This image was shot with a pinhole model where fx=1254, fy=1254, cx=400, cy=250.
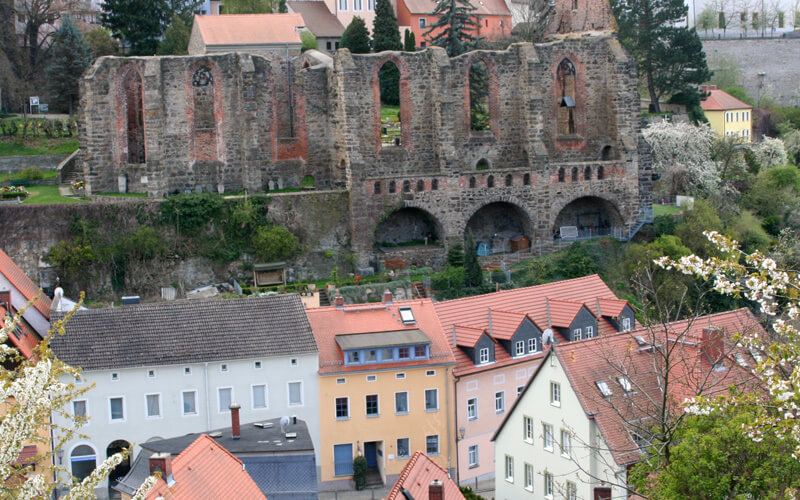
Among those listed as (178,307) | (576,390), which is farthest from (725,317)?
(178,307)

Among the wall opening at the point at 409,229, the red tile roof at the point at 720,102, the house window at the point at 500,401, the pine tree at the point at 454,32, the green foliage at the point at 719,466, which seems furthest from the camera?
the red tile roof at the point at 720,102

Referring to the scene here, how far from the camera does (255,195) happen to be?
2207 inches

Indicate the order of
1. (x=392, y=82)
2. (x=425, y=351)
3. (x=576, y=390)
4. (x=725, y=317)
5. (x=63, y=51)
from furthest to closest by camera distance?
(x=392, y=82), (x=63, y=51), (x=425, y=351), (x=725, y=317), (x=576, y=390)

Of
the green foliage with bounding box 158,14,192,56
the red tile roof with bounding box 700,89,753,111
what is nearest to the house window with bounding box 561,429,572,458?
the green foliage with bounding box 158,14,192,56

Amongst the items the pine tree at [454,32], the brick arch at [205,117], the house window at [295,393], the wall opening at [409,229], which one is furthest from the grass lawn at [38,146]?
the house window at [295,393]

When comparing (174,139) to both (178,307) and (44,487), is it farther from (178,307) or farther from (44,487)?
(44,487)

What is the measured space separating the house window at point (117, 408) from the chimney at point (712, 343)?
1857cm

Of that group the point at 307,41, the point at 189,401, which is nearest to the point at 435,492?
the point at 189,401

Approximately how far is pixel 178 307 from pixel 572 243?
74.7ft

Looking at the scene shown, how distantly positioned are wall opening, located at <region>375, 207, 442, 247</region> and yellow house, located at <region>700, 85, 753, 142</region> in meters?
30.0

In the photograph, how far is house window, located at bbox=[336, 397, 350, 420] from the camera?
42.3 m

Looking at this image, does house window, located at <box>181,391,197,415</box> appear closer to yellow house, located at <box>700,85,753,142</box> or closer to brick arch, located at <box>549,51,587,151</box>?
brick arch, located at <box>549,51,587,151</box>

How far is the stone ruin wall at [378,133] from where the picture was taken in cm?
5709

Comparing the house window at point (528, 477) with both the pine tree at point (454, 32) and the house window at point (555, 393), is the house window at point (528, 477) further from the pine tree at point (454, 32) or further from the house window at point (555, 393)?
the pine tree at point (454, 32)
